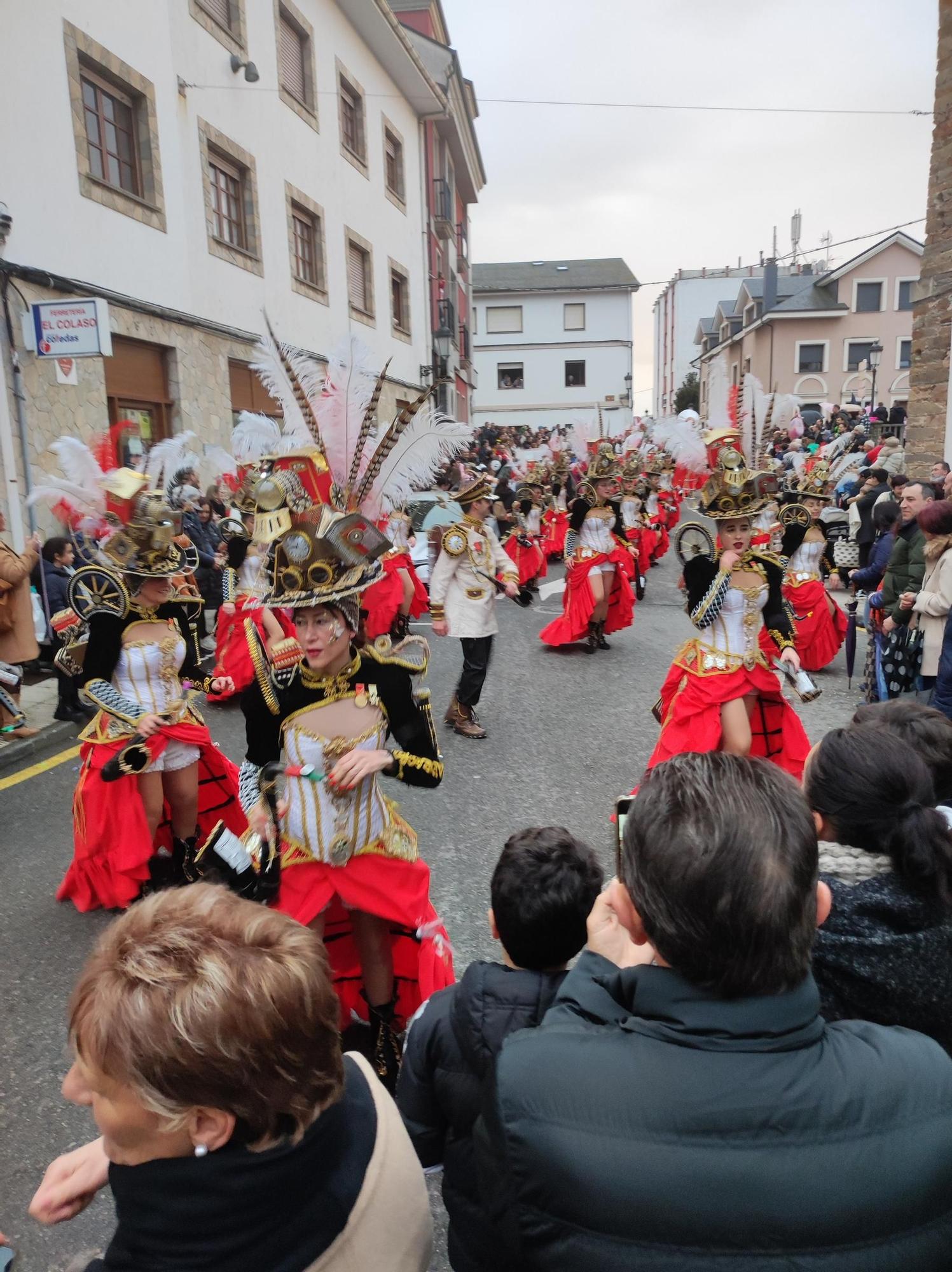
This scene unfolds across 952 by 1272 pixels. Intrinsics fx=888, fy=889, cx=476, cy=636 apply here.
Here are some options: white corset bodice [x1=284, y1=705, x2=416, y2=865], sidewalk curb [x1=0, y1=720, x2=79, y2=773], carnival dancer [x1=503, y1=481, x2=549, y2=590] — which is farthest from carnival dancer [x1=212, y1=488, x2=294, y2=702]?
carnival dancer [x1=503, y1=481, x2=549, y2=590]

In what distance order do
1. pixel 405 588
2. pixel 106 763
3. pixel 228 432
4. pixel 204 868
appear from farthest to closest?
pixel 228 432 < pixel 405 588 < pixel 106 763 < pixel 204 868

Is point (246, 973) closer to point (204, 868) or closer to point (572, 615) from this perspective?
point (204, 868)

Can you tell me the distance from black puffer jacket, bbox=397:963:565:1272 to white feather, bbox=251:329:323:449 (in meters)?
2.13

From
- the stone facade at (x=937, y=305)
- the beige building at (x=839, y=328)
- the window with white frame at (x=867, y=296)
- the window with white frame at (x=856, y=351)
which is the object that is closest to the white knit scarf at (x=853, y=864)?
the stone facade at (x=937, y=305)

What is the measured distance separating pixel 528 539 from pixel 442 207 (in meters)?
18.4

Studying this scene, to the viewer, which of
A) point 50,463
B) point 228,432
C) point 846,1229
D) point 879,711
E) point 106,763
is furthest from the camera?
point 228,432

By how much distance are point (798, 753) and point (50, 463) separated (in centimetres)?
853

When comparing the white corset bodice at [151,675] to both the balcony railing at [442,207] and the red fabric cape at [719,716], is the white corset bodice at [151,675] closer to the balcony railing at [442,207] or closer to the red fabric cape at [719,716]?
the red fabric cape at [719,716]

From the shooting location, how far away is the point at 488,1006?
70.1 inches

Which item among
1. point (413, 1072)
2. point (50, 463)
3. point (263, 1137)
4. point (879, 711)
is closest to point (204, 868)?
point (413, 1072)

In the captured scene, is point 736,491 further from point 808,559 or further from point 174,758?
point 808,559

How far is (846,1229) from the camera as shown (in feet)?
3.35

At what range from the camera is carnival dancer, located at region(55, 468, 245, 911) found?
406cm

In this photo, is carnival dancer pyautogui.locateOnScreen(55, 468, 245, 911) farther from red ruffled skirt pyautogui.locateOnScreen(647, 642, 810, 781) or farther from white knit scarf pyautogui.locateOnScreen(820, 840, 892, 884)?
white knit scarf pyautogui.locateOnScreen(820, 840, 892, 884)
